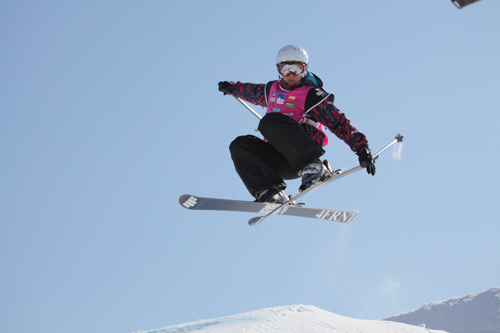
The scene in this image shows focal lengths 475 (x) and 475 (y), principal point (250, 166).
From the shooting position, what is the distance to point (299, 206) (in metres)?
6.54

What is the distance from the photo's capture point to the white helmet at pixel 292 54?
21.4 ft

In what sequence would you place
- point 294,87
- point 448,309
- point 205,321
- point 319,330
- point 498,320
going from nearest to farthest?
point 294,87, point 319,330, point 205,321, point 498,320, point 448,309

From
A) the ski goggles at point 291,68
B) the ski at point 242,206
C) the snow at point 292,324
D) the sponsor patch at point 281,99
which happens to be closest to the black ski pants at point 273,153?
the ski at point 242,206

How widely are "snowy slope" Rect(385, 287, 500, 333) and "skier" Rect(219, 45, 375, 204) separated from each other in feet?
62.9

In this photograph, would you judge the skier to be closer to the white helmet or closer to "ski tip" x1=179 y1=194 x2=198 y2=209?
the white helmet

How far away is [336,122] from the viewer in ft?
20.7

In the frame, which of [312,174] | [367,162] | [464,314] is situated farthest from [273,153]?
[464,314]

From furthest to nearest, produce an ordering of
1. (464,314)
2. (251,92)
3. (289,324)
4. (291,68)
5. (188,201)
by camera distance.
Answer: (464,314), (289,324), (251,92), (291,68), (188,201)

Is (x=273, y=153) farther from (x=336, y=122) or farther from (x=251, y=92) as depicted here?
(x=251, y=92)

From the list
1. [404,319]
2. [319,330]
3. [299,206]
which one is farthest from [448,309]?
[299,206]

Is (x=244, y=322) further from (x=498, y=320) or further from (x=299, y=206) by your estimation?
(x=498, y=320)

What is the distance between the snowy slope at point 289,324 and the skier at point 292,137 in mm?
6769

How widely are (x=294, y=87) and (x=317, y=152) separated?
1.03 metres

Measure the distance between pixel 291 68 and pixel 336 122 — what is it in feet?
3.20
